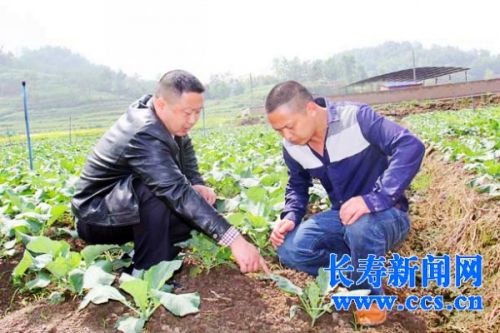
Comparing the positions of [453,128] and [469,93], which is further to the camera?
[469,93]

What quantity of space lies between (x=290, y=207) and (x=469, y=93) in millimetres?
31723

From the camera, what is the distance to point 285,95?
99.7 inches

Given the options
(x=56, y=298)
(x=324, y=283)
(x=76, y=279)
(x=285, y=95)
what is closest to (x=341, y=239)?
(x=324, y=283)

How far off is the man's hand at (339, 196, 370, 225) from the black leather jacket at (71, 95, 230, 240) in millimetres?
632

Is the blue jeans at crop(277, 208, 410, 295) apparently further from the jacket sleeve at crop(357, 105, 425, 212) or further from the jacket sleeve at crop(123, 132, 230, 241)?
the jacket sleeve at crop(123, 132, 230, 241)

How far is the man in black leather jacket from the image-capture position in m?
2.51

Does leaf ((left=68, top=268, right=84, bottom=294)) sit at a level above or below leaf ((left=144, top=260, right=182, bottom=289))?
below

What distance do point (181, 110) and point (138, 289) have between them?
0.99 m

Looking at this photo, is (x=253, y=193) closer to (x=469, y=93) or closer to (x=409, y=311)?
(x=409, y=311)

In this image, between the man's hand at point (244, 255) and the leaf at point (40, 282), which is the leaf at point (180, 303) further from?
the leaf at point (40, 282)

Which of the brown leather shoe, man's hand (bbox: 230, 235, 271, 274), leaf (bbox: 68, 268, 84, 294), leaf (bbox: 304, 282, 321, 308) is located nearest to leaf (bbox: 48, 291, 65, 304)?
leaf (bbox: 68, 268, 84, 294)

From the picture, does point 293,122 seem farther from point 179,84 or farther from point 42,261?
point 42,261

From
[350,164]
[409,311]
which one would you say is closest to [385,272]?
[409,311]

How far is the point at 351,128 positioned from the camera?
2.73 meters
